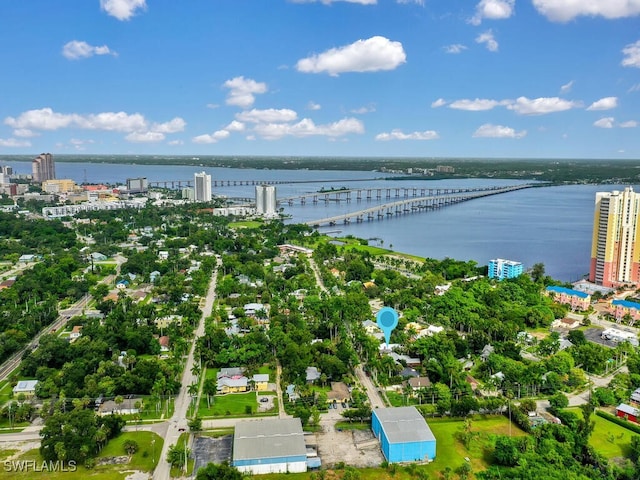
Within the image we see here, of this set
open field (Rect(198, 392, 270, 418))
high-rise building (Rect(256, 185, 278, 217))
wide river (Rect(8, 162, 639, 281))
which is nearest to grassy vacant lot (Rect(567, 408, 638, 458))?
open field (Rect(198, 392, 270, 418))

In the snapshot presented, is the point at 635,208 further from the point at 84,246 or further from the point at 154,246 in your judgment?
the point at 84,246

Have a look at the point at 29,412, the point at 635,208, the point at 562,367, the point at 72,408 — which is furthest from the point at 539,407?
the point at 635,208

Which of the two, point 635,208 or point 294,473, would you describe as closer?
point 294,473

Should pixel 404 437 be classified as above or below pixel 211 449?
above

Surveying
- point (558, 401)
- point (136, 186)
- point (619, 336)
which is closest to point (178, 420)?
point (558, 401)

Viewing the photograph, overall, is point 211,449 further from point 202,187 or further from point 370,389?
point 202,187

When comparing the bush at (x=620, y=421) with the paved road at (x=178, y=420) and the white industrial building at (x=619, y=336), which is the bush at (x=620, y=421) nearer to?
the white industrial building at (x=619, y=336)
